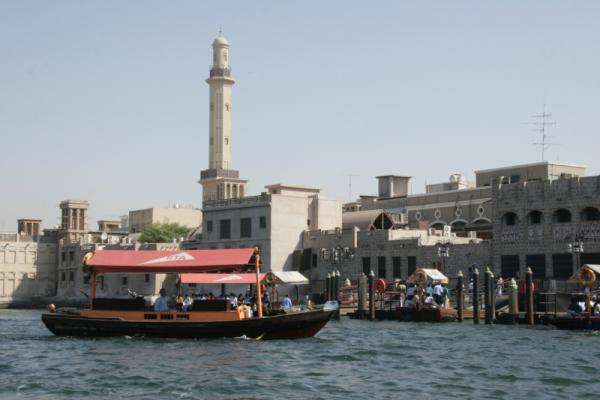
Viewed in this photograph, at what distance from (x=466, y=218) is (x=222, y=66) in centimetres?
3126

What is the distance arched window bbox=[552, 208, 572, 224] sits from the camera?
52.9 metres

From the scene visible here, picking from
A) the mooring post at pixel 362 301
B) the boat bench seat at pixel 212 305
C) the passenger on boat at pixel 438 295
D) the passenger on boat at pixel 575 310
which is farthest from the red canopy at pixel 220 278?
the mooring post at pixel 362 301

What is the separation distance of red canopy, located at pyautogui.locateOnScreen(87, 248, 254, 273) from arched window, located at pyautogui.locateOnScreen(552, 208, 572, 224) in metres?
24.0

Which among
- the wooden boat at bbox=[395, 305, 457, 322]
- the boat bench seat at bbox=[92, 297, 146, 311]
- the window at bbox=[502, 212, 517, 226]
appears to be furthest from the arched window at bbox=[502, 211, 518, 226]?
the boat bench seat at bbox=[92, 297, 146, 311]

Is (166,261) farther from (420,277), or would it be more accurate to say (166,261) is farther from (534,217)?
(534,217)

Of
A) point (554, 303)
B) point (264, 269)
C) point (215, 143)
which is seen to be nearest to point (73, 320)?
point (554, 303)

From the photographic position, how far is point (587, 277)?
40.2 m

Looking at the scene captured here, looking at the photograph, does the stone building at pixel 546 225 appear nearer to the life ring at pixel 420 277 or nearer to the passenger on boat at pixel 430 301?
the life ring at pixel 420 277

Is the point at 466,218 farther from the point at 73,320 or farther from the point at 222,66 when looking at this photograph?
the point at 73,320

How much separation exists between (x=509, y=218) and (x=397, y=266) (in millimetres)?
8373

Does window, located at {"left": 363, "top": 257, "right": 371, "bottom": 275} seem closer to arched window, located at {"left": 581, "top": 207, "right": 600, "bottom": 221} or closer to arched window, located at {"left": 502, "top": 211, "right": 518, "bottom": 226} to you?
arched window, located at {"left": 502, "top": 211, "right": 518, "bottom": 226}

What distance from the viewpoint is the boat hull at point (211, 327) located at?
32969 millimetres

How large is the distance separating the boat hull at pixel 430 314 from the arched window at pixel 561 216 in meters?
10.7

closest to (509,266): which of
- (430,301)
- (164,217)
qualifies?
(430,301)
